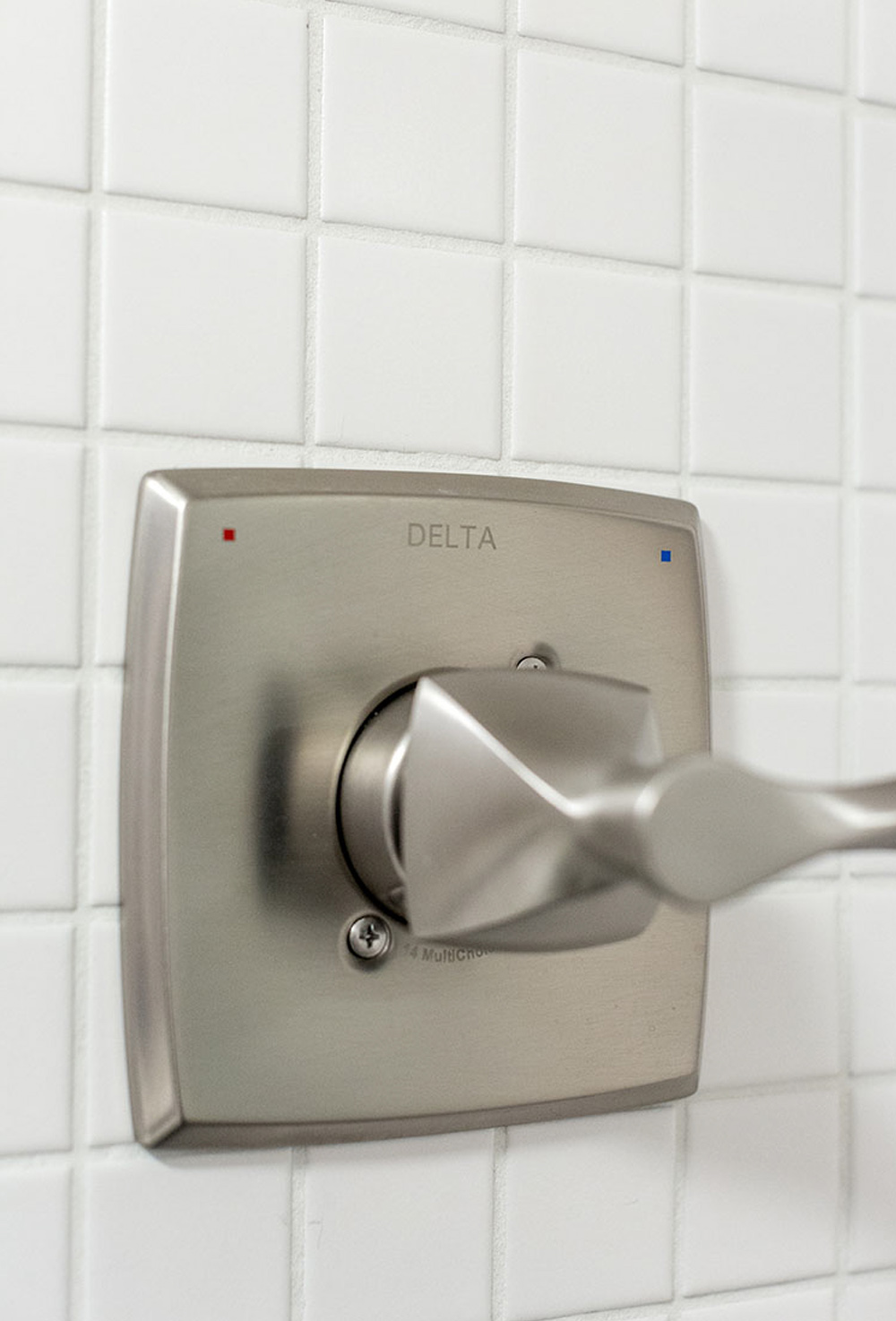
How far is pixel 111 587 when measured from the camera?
1.15ft

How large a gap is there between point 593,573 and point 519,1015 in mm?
120

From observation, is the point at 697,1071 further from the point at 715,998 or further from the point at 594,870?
the point at 594,870

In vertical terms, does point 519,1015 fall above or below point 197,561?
below

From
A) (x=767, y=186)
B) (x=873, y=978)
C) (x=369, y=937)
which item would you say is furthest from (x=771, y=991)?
(x=767, y=186)

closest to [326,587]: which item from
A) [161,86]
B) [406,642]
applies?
[406,642]

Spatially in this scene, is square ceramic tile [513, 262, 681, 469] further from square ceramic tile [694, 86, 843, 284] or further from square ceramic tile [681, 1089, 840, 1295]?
square ceramic tile [681, 1089, 840, 1295]

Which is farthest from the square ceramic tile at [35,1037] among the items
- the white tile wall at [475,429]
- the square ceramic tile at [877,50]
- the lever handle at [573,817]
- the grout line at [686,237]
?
the square ceramic tile at [877,50]

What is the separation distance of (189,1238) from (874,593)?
0.27 m

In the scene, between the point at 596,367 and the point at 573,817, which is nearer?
the point at 573,817

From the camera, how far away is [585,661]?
0.38 m

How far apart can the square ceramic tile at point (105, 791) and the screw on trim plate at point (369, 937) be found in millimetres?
60

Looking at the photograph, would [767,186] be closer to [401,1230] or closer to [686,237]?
[686,237]

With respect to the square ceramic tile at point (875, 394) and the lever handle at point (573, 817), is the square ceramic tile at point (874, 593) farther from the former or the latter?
the lever handle at point (573, 817)

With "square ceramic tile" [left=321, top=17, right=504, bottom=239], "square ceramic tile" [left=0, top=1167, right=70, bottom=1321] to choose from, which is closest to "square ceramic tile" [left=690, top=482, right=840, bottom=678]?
"square ceramic tile" [left=321, top=17, right=504, bottom=239]
